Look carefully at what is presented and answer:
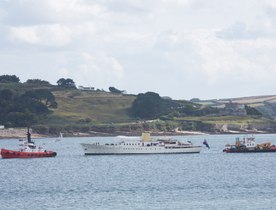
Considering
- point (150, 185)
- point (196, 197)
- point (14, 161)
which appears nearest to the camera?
point (196, 197)

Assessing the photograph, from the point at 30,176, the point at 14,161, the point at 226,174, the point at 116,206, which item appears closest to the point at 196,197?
the point at 116,206

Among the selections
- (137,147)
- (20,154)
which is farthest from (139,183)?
(137,147)

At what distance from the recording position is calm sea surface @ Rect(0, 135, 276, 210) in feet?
319

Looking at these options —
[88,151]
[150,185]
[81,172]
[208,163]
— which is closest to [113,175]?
[81,172]

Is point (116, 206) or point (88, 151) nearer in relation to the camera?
point (116, 206)

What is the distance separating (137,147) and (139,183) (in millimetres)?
Result: 70577

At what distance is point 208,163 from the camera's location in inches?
6334

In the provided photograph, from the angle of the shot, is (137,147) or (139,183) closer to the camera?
(139,183)

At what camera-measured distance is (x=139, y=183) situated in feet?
391

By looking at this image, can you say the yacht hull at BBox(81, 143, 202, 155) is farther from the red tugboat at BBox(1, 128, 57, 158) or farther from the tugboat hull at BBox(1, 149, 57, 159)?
the tugboat hull at BBox(1, 149, 57, 159)

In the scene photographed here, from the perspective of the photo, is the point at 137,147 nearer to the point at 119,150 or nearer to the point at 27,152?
the point at 119,150

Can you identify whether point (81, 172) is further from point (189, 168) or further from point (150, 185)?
point (150, 185)

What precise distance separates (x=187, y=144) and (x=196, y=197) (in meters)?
93.7

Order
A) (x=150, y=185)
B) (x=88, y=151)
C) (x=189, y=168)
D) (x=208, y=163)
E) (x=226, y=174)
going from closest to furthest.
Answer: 1. (x=150, y=185)
2. (x=226, y=174)
3. (x=189, y=168)
4. (x=208, y=163)
5. (x=88, y=151)
